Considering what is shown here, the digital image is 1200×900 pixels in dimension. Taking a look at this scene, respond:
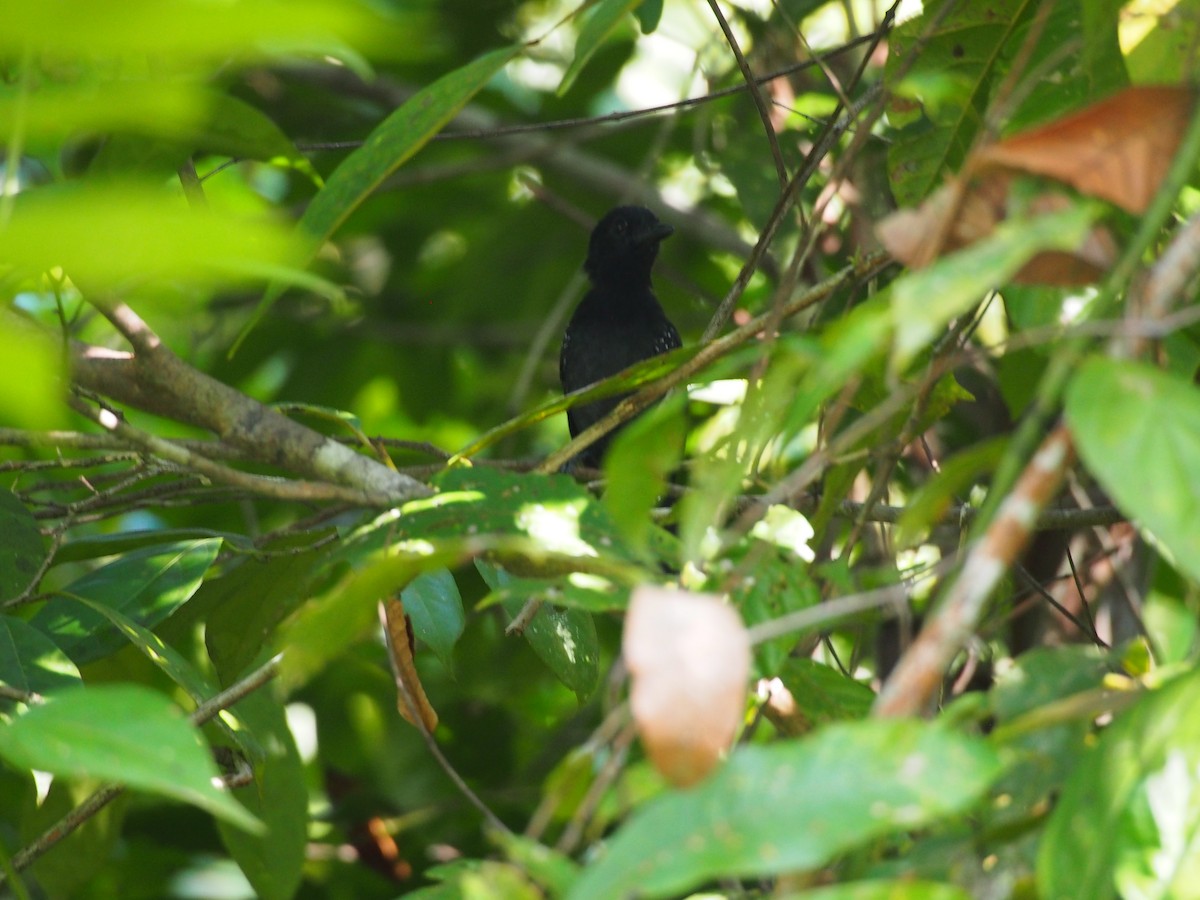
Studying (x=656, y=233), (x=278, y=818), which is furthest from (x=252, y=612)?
(x=656, y=233)

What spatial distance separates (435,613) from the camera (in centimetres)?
206

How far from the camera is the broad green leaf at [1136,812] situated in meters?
1.04

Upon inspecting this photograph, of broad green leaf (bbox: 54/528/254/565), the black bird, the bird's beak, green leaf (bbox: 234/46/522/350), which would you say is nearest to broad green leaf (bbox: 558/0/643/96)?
green leaf (bbox: 234/46/522/350)

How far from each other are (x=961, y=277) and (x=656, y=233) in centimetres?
355

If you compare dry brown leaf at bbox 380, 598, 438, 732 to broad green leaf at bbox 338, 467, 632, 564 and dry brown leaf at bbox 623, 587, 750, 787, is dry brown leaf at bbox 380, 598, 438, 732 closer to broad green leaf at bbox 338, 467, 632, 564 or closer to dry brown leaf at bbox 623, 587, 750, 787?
broad green leaf at bbox 338, 467, 632, 564

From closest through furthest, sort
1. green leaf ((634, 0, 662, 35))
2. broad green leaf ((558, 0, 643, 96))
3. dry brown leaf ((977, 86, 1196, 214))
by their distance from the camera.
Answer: dry brown leaf ((977, 86, 1196, 214)) < broad green leaf ((558, 0, 643, 96)) < green leaf ((634, 0, 662, 35))

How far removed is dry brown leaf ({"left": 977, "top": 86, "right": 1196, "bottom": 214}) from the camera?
112 cm

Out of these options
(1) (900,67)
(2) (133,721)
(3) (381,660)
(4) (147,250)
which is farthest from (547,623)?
(3) (381,660)

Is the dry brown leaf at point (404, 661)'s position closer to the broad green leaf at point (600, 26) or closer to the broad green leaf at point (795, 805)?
the broad green leaf at point (600, 26)

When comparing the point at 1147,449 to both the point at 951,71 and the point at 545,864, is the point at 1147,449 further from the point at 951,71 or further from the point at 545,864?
the point at 951,71

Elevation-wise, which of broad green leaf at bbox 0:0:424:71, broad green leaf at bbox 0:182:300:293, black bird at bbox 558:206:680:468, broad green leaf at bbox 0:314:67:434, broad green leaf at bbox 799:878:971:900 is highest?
broad green leaf at bbox 0:0:424:71

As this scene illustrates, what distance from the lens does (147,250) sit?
556 millimetres

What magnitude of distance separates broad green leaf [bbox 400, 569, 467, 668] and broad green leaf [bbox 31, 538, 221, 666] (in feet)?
1.20

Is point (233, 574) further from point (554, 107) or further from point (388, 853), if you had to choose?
point (554, 107)
